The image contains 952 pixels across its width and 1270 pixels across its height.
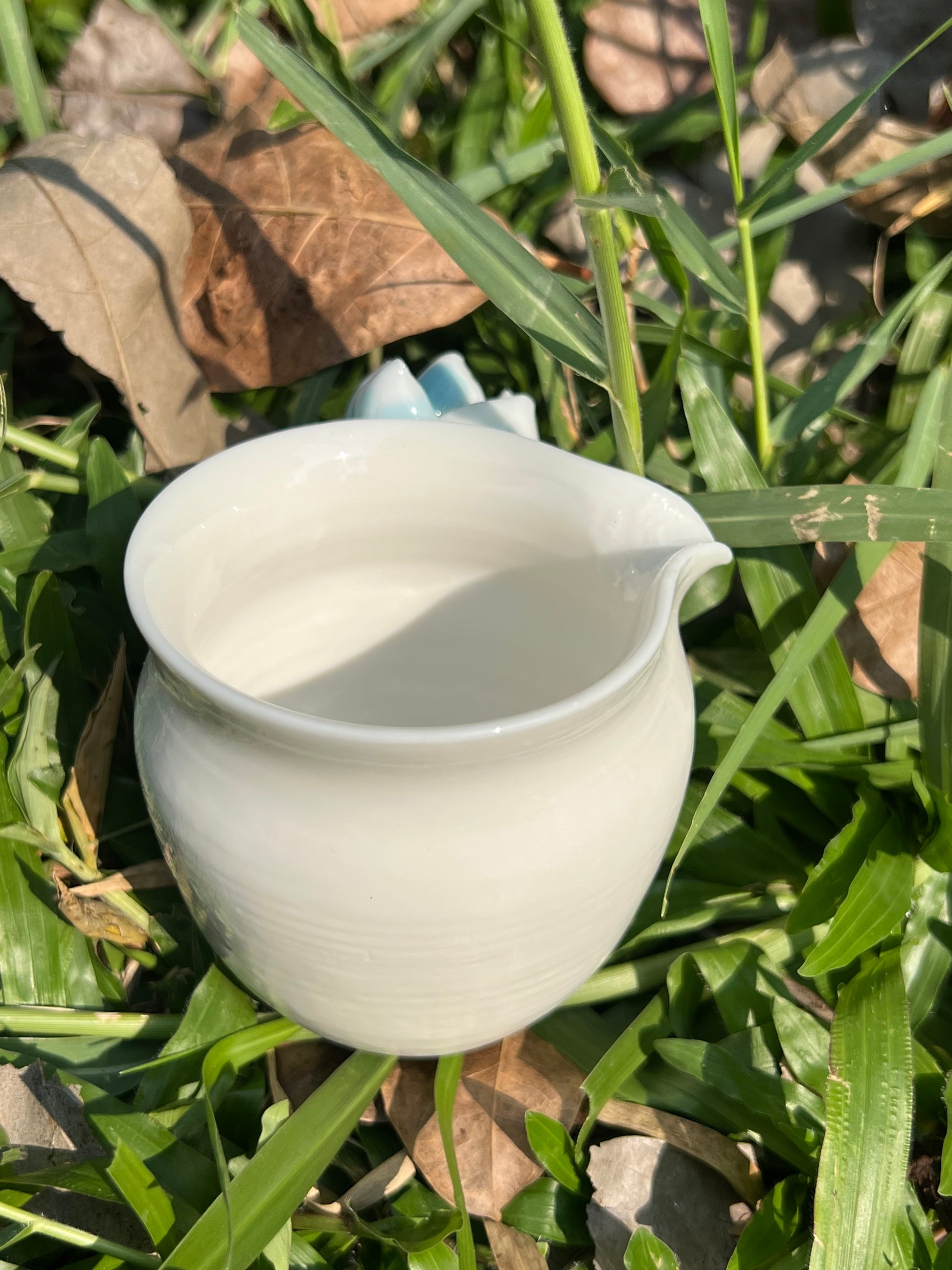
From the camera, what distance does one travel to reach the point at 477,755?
593 mm

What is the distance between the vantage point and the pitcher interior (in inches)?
31.2

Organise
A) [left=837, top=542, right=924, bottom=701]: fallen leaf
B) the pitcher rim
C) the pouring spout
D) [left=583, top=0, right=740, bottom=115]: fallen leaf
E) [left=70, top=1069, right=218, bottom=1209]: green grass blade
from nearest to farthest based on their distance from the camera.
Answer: the pitcher rim
the pouring spout
[left=70, top=1069, right=218, bottom=1209]: green grass blade
[left=837, top=542, right=924, bottom=701]: fallen leaf
[left=583, top=0, right=740, bottom=115]: fallen leaf

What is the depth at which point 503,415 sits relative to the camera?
980mm

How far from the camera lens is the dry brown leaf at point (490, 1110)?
845 millimetres

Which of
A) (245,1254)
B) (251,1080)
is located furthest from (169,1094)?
(245,1254)

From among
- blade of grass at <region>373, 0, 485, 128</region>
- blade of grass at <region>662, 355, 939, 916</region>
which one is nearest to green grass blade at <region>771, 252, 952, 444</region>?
blade of grass at <region>662, 355, 939, 916</region>

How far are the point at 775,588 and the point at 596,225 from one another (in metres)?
0.36

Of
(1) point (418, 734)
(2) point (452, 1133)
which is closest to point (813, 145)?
(1) point (418, 734)

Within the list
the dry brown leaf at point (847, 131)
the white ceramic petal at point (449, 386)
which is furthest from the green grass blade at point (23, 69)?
the dry brown leaf at point (847, 131)

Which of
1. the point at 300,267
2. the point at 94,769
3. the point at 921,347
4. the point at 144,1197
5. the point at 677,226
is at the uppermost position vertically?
the point at 677,226

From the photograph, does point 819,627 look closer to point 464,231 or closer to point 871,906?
point 871,906

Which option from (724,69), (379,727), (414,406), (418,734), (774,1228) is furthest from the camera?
(414,406)

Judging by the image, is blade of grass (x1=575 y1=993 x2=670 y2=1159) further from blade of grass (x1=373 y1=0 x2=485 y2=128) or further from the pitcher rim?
blade of grass (x1=373 y1=0 x2=485 y2=128)

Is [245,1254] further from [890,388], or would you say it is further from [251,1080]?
[890,388]
